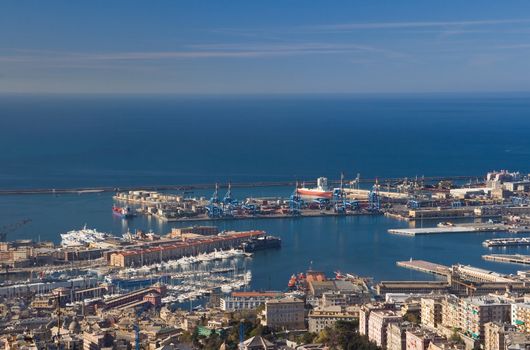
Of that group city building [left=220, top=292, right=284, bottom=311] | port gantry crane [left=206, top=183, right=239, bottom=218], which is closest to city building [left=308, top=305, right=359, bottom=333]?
city building [left=220, top=292, right=284, bottom=311]

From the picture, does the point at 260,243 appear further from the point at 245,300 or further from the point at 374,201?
the point at 374,201

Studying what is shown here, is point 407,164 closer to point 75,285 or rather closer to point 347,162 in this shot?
point 347,162

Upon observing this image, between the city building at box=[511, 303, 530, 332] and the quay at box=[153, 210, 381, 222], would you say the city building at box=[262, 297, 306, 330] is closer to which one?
the city building at box=[511, 303, 530, 332]


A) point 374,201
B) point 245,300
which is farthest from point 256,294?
point 374,201

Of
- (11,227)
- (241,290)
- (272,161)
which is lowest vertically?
(241,290)

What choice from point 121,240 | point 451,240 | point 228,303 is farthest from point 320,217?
point 228,303

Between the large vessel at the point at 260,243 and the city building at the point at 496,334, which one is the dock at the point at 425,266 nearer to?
the large vessel at the point at 260,243
